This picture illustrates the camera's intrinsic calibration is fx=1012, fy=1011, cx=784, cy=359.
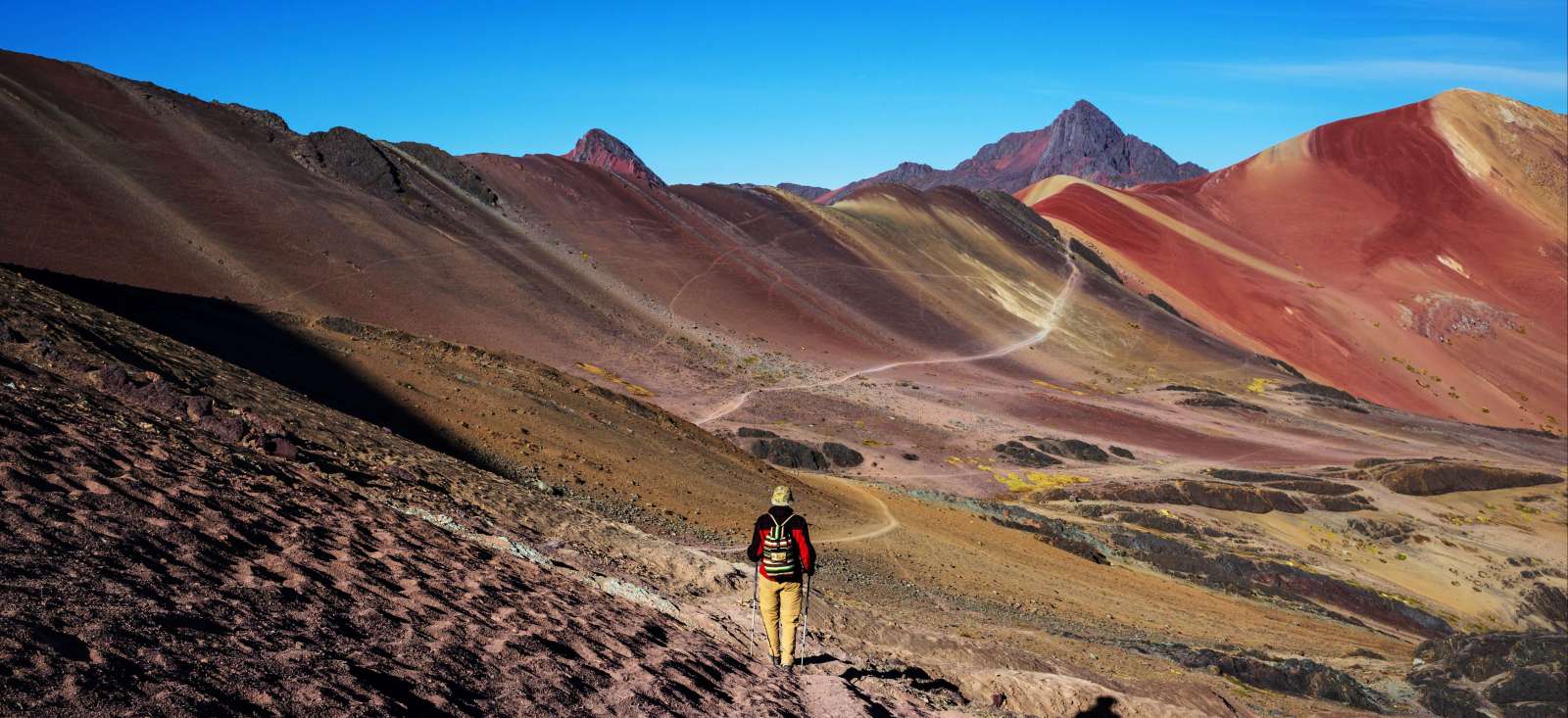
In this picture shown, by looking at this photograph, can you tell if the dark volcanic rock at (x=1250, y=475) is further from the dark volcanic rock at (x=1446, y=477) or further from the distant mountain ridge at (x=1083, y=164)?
the distant mountain ridge at (x=1083, y=164)

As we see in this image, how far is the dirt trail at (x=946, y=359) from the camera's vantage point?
35.3 meters

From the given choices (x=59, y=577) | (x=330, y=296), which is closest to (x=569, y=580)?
(x=59, y=577)

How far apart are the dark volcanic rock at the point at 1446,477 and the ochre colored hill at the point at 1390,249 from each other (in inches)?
980

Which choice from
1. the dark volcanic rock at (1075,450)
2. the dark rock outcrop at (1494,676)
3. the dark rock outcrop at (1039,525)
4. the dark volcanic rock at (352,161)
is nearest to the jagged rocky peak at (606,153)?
the dark volcanic rock at (352,161)

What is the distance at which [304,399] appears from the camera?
1344cm

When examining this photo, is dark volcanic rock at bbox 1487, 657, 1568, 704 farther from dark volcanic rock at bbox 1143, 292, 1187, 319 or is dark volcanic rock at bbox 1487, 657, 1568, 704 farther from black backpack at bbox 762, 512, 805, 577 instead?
dark volcanic rock at bbox 1143, 292, 1187, 319

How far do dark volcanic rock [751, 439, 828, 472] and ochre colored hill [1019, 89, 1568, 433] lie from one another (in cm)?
4369

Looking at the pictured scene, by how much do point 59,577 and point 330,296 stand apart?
3213cm

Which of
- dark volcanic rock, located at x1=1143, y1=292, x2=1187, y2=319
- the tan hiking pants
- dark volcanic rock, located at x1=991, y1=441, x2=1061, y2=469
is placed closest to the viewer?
the tan hiking pants

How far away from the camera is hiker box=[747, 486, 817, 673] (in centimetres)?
796

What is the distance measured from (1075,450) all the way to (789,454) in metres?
12.6

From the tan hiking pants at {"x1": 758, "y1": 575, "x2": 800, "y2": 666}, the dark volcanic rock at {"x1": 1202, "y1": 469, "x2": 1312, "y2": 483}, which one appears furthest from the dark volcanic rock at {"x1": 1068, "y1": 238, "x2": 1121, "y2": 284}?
the tan hiking pants at {"x1": 758, "y1": 575, "x2": 800, "y2": 666}

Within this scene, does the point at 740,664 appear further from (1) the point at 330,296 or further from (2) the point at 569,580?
(1) the point at 330,296

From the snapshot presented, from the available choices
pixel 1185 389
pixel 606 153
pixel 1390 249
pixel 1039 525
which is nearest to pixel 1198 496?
pixel 1039 525
